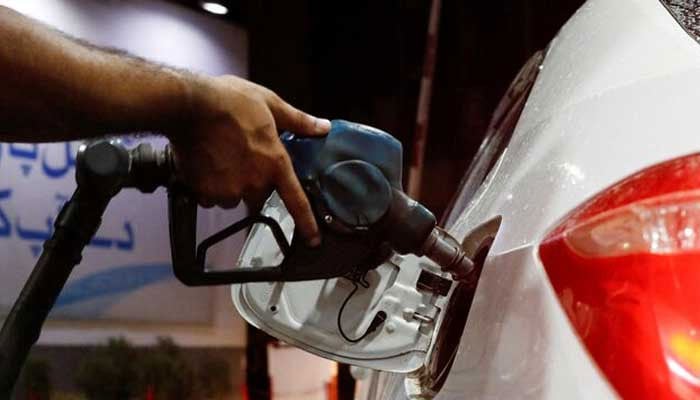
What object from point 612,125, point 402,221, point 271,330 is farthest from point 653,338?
point 271,330

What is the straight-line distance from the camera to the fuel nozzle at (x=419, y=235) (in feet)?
3.30

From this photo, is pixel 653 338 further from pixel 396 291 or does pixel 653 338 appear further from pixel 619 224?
pixel 396 291

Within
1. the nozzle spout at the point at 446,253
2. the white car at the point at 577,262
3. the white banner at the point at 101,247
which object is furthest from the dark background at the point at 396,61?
the nozzle spout at the point at 446,253

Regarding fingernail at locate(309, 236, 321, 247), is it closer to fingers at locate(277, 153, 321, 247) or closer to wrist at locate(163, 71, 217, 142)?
fingers at locate(277, 153, 321, 247)

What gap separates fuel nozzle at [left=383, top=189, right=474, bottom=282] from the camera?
101cm

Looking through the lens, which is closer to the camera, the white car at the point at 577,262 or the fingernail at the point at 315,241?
the white car at the point at 577,262

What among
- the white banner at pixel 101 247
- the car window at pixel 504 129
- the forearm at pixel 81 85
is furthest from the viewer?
the white banner at pixel 101 247

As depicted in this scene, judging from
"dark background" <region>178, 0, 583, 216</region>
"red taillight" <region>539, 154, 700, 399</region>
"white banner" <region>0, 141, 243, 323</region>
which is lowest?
"white banner" <region>0, 141, 243, 323</region>

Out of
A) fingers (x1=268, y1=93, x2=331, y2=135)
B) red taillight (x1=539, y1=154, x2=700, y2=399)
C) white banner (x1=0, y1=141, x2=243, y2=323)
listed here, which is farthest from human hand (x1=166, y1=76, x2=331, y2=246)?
white banner (x1=0, y1=141, x2=243, y2=323)

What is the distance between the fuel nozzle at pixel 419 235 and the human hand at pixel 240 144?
0.10 meters

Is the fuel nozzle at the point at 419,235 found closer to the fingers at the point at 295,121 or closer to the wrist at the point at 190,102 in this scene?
the fingers at the point at 295,121

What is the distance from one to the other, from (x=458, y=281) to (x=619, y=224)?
1.27 ft

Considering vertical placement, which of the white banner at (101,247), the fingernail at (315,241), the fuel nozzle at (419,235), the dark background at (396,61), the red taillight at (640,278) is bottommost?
the white banner at (101,247)

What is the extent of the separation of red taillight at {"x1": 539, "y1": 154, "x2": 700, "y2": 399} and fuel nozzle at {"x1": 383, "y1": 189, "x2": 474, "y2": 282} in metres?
0.24
